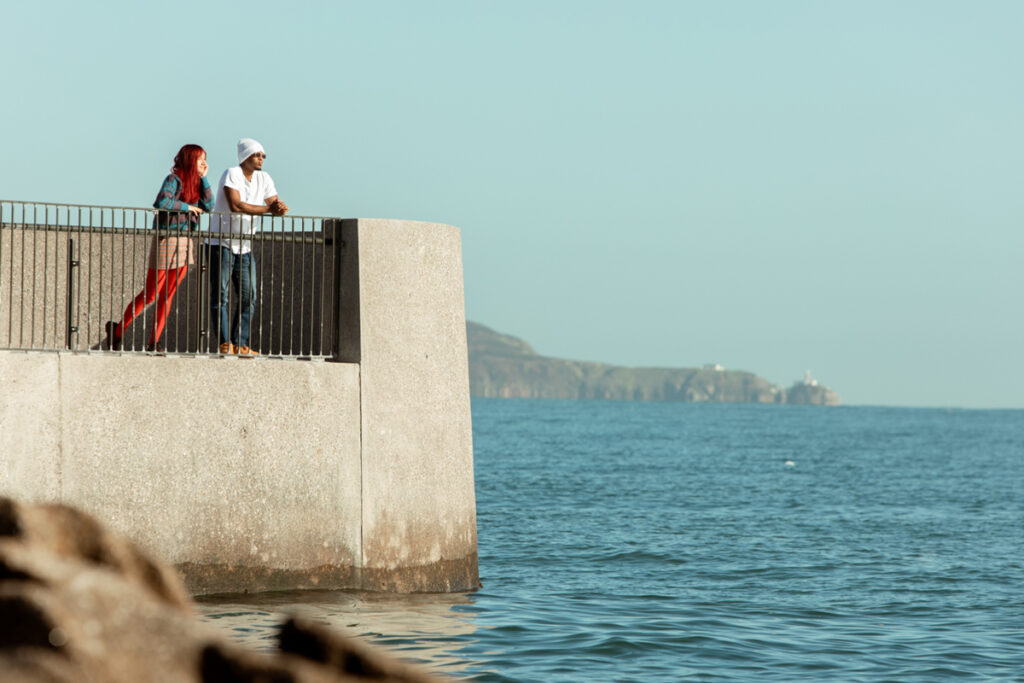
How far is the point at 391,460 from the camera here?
10414 mm

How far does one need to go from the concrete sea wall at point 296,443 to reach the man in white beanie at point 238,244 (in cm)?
76

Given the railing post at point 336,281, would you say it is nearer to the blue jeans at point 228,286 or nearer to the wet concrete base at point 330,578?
the blue jeans at point 228,286

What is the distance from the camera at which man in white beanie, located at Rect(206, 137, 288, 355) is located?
34.4ft

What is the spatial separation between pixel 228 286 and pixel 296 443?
1.62m

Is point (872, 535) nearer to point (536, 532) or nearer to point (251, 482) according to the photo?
point (536, 532)

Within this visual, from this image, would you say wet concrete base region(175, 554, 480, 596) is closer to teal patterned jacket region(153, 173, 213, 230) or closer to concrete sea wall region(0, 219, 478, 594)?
concrete sea wall region(0, 219, 478, 594)

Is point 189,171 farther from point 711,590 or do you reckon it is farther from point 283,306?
point 711,590

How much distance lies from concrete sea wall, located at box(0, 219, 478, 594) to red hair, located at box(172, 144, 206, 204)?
4.36ft

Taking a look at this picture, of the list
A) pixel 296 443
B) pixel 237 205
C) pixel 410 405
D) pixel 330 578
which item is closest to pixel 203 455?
pixel 296 443

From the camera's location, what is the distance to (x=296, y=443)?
32.7 ft

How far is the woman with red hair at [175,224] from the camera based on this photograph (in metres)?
10.3

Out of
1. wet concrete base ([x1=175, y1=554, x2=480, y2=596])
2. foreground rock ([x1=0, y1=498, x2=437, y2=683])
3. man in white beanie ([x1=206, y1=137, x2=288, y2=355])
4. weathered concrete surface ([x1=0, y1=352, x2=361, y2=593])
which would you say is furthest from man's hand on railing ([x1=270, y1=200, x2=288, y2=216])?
foreground rock ([x1=0, y1=498, x2=437, y2=683])

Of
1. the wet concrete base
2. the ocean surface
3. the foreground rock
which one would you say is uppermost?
the foreground rock

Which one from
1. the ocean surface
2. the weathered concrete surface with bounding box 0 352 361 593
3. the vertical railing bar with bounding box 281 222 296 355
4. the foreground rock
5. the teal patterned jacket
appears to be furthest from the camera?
the vertical railing bar with bounding box 281 222 296 355
